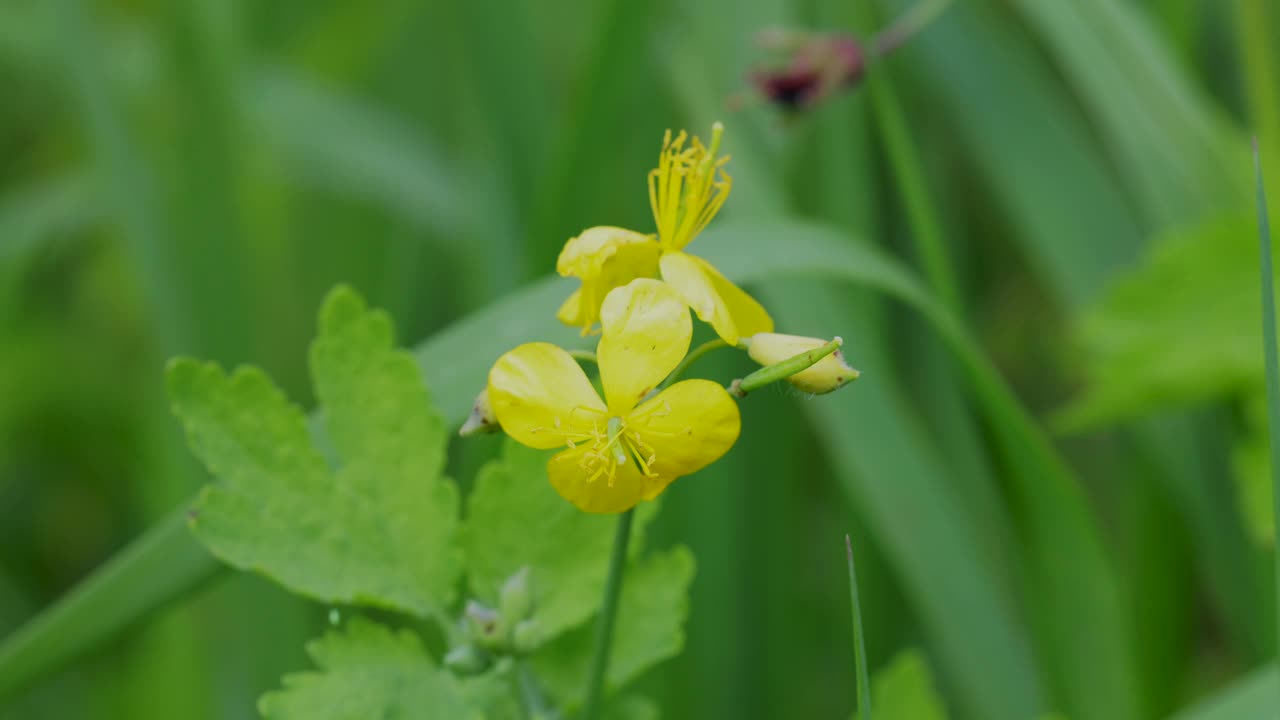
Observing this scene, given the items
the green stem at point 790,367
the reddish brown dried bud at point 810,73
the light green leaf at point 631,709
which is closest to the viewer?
the green stem at point 790,367

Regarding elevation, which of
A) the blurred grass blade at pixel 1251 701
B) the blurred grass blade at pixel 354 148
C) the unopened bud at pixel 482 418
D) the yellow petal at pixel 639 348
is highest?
the blurred grass blade at pixel 354 148

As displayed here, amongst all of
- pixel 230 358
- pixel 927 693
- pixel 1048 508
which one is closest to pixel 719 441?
pixel 927 693

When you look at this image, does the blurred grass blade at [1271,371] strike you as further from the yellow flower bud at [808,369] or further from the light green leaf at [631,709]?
the light green leaf at [631,709]

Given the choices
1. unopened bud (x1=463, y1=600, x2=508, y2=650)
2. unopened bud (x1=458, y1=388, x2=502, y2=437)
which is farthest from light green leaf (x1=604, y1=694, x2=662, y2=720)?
unopened bud (x1=458, y1=388, x2=502, y2=437)

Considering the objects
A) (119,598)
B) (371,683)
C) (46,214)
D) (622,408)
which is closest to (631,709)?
(371,683)

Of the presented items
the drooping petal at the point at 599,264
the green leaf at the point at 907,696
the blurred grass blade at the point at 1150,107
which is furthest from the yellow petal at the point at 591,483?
A: the blurred grass blade at the point at 1150,107

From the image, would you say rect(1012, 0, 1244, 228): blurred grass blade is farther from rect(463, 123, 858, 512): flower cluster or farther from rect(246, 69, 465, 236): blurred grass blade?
rect(246, 69, 465, 236): blurred grass blade

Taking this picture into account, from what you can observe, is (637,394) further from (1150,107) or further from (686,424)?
(1150,107)
